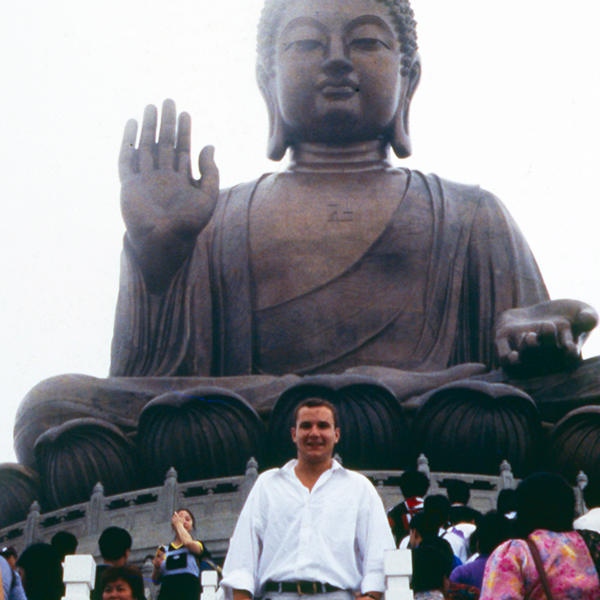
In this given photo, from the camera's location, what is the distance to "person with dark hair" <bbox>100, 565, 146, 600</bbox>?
15.6 feet

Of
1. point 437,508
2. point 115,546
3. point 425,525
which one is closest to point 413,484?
point 437,508

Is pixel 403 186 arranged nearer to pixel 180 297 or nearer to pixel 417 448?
pixel 180 297

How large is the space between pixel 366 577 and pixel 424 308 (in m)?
8.65

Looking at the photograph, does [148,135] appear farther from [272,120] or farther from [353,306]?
[353,306]

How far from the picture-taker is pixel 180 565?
5.95 metres

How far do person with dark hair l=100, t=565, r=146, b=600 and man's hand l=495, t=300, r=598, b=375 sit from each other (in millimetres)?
6970

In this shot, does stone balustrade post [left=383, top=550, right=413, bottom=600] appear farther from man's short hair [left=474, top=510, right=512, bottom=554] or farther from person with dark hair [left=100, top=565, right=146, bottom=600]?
man's short hair [left=474, top=510, right=512, bottom=554]

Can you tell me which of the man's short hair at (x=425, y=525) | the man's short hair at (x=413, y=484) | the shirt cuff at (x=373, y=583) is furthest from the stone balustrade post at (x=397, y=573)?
the man's short hair at (x=413, y=484)

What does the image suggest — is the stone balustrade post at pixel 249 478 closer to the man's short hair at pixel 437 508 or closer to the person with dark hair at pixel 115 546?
the man's short hair at pixel 437 508

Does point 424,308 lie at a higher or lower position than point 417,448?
higher

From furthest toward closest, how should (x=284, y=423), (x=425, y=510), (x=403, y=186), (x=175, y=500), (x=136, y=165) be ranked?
(x=403, y=186)
(x=136, y=165)
(x=284, y=423)
(x=175, y=500)
(x=425, y=510)

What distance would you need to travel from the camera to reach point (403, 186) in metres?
13.5

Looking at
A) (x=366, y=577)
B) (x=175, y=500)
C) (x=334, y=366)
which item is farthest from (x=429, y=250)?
(x=366, y=577)

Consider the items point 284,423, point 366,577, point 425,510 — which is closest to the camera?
point 366,577
